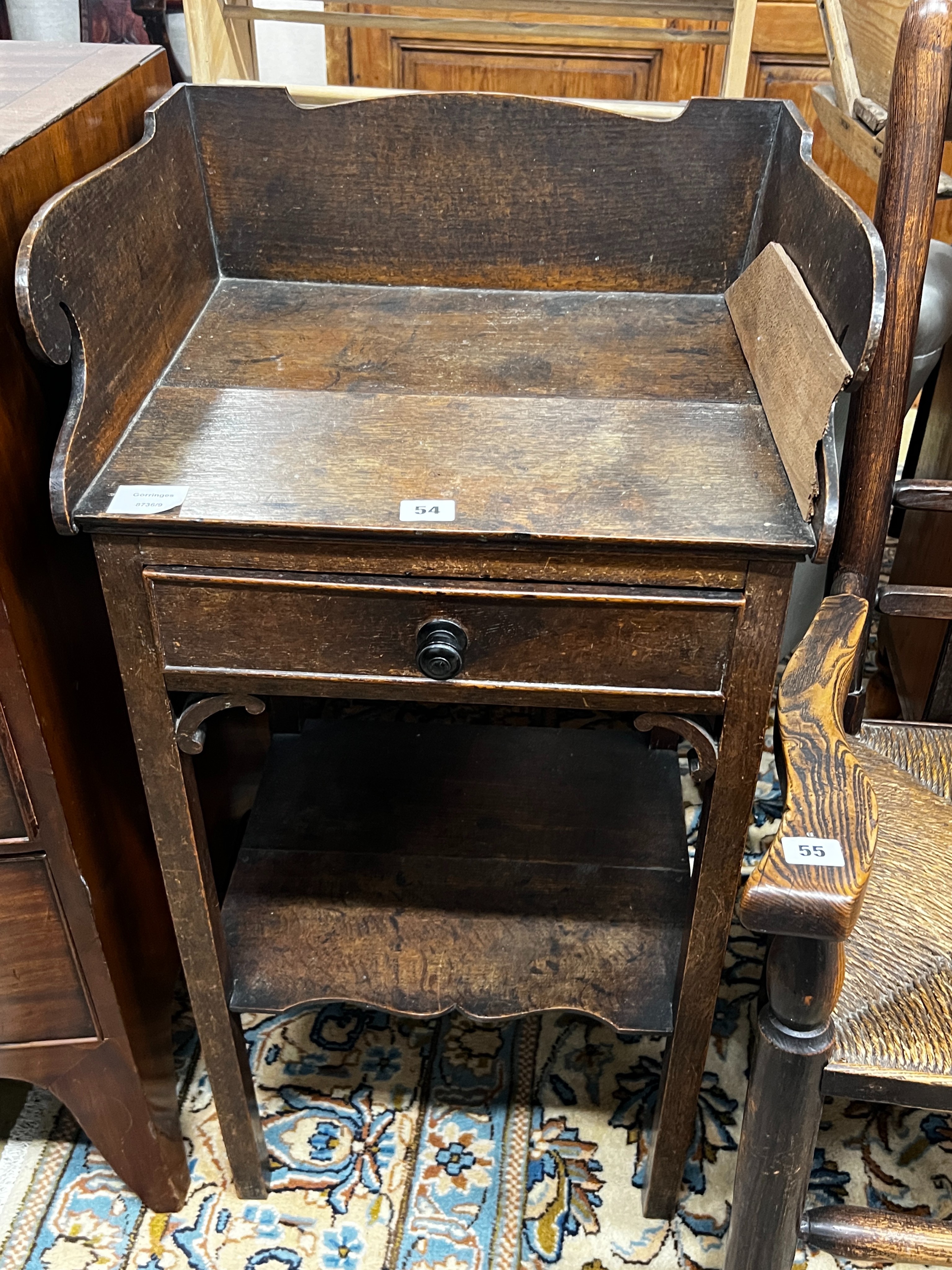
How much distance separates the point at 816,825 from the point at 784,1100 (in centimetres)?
25

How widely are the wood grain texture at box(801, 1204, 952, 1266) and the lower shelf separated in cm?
23

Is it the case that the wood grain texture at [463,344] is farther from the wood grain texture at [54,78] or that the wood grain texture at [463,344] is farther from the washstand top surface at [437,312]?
the wood grain texture at [54,78]

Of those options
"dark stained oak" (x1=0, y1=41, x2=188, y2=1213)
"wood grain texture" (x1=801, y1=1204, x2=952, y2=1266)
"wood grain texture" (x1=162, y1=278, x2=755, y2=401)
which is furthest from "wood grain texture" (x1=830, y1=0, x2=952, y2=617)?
"dark stained oak" (x1=0, y1=41, x2=188, y2=1213)

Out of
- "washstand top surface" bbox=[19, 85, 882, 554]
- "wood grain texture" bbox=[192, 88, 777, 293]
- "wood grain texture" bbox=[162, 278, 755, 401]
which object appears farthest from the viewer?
"wood grain texture" bbox=[192, 88, 777, 293]

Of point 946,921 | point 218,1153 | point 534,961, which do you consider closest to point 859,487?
point 946,921

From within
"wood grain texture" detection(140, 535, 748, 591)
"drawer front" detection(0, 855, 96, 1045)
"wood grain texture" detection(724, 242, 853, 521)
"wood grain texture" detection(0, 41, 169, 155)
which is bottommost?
"drawer front" detection(0, 855, 96, 1045)

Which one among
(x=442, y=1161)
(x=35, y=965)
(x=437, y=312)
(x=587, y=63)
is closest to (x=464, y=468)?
(x=437, y=312)

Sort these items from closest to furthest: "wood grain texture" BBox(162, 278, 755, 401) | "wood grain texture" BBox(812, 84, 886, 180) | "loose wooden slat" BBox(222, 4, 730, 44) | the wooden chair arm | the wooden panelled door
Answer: the wooden chair arm, "wood grain texture" BBox(162, 278, 755, 401), "wood grain texture" BBox(812, 84, 886, 180), "loose wooden slat" BBox(222, 4, 730, 44), the wooden panelled door

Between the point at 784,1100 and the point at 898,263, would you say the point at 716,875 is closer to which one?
the point at 784,1100

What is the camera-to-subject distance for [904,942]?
866 millimetres

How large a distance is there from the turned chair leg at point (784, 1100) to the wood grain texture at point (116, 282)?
23.4 inches

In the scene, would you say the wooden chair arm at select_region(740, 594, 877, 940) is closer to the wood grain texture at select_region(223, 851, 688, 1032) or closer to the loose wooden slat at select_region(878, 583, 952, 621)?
the loose wooden slat at select_region(878, 583, 952, 621)

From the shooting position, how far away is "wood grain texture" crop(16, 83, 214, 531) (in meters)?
0.72

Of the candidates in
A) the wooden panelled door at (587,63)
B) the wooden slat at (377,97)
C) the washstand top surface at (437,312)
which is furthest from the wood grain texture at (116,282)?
the wooden panelled door at (587,63)
